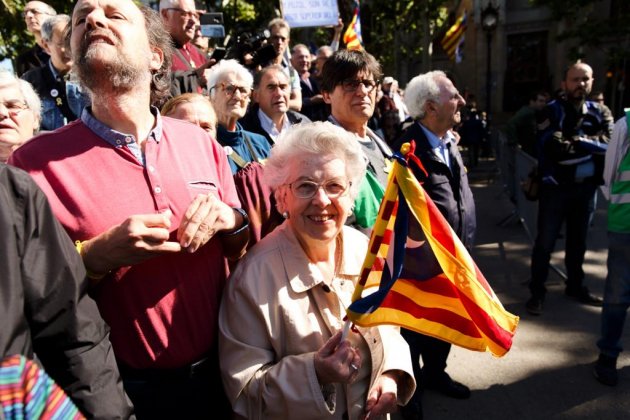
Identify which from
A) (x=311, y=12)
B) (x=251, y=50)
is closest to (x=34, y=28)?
(x=251, y=50)

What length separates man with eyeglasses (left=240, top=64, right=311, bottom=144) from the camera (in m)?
3.71

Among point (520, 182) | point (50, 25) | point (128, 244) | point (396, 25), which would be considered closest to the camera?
point (128, 244)

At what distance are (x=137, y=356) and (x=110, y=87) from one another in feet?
2.88

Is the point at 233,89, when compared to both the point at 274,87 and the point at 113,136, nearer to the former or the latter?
the point at 274,87

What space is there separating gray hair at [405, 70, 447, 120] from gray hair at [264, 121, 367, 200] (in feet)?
5.11

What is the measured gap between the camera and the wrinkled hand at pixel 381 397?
1919 mm

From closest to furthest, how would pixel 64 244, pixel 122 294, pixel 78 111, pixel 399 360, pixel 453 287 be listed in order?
pixel 64 244, pixel 122 294, pixel 453 287, pixel 399 360, pixel 78 111

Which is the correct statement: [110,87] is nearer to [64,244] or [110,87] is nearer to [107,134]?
[107,134]

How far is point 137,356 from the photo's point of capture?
5.40 feet

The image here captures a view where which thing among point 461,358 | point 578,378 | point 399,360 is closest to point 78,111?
point 399,360

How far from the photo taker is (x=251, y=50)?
16.0 feet

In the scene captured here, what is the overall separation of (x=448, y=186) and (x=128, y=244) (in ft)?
7.81

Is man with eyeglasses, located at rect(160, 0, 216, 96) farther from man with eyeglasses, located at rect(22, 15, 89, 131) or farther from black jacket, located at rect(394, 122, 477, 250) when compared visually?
black jacket, located at rect(394, 122, 477, 250)

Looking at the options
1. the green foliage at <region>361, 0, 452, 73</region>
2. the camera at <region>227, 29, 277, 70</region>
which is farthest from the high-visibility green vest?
the green foliage at <region>361, 0, 452, 73</region>
